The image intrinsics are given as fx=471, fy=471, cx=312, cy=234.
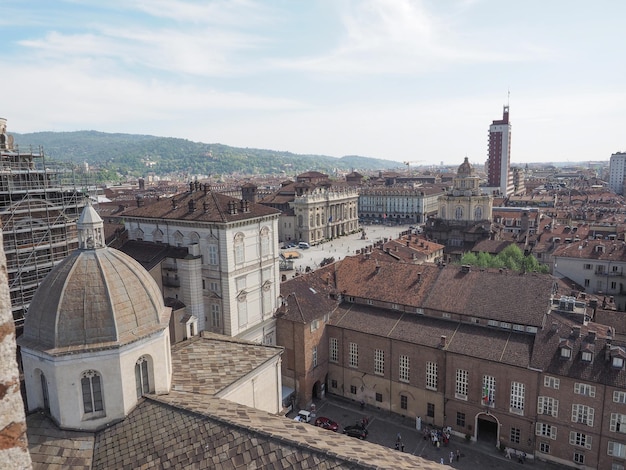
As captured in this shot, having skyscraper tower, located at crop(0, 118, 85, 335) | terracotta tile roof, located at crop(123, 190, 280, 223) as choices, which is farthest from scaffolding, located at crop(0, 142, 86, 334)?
terracotta tile roof, located at crop(123, 190, 280, 223)

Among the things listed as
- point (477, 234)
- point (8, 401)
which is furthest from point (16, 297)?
point (477, 234)

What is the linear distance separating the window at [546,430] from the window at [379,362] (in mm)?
15152

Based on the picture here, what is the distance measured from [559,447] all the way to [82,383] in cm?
3865

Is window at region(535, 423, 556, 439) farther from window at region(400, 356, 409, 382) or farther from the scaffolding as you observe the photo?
the scaffolding

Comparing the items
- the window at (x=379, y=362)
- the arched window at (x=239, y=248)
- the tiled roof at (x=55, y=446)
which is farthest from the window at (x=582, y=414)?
the tiled roof at (x=55, y=446)

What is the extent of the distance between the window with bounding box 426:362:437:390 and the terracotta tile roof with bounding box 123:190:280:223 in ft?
75.4

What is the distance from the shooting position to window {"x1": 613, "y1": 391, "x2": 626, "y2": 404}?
37.8m

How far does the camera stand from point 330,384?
54.0 meters

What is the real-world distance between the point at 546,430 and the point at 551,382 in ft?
14.7

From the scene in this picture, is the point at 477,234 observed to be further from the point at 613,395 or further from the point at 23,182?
the point at 23,182

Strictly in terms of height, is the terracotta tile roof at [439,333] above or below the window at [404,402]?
above

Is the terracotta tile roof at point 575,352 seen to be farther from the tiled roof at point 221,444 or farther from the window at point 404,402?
the tiled roof at point 221,444

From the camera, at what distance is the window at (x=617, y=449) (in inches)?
1508

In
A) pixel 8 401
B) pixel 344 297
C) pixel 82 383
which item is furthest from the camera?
pixel 344 297
